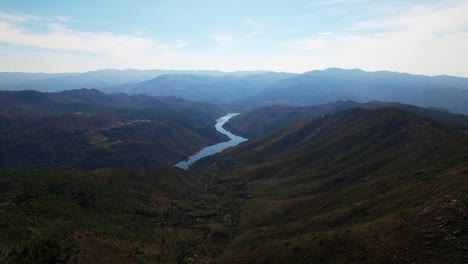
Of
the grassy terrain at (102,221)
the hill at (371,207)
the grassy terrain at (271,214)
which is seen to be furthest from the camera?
the grassy terrain at (102,221)

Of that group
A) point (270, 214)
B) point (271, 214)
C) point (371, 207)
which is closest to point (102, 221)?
point (270, 214)

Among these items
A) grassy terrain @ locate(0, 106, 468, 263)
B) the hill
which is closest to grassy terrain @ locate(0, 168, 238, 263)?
grassy terrain @ locate(0, 106, 468, 263)

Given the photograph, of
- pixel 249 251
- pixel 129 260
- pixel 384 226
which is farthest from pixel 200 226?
pixel 384 226

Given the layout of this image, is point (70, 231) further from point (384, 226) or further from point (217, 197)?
point (217, 197)

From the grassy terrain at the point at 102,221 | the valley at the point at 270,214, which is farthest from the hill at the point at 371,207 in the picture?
the grassy terrain at the point at 102,221

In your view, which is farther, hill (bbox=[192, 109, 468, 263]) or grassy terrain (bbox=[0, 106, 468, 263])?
grassy terrain (bbox=[0, 106, 468, 263])

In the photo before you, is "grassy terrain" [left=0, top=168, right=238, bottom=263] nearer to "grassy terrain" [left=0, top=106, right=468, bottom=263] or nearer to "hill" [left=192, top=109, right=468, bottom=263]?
"grassy terrain" [left=0, top=106, right=468, bottom=263]

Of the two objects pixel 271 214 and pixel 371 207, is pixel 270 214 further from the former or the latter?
pixel 371 207

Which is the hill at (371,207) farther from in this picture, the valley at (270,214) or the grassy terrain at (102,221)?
the grassy terrain at (102,221)

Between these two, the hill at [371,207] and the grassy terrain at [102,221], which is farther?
the grassy terrain at [102,221]
